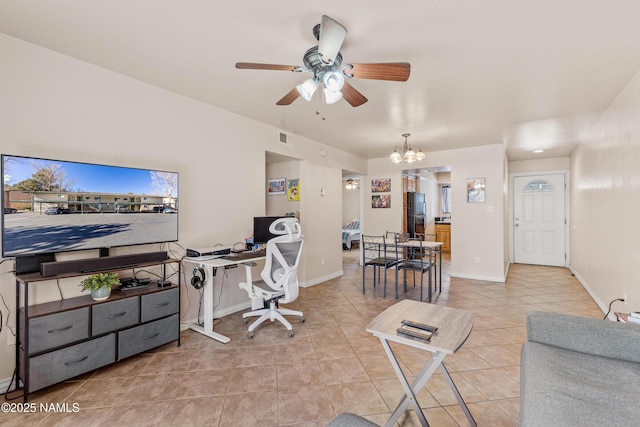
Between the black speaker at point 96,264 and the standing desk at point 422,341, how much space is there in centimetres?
198

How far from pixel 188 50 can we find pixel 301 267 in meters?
3.39

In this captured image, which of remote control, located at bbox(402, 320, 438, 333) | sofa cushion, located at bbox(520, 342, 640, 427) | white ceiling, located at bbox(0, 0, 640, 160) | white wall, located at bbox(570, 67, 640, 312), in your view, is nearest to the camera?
sofa cushion, located at bbox(520, 342, 640, 427)

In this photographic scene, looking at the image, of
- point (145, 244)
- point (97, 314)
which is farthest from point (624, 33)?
point (97, 314)

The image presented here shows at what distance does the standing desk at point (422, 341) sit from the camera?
1.50m

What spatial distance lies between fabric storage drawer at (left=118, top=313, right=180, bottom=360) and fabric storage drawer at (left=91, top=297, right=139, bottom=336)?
0.08m

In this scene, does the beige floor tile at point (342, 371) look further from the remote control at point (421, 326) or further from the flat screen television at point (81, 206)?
the flat screen television at point (81, 206)

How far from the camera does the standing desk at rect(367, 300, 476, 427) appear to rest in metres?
1.50

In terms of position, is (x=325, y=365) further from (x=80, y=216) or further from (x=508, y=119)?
(x=508, y=119)

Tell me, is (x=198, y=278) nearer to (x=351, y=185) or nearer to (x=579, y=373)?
(x=579, y=373)

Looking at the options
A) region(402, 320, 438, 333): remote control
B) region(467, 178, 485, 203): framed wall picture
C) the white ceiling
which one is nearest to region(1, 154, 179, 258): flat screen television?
the white ceiling

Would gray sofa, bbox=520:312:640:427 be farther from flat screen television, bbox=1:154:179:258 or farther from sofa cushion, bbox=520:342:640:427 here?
flat screen television, bbox=1:154:179:258

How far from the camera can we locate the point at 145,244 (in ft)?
8.79

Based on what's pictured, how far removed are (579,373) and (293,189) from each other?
13.0ft

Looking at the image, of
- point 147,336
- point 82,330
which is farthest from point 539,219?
point 82,330
